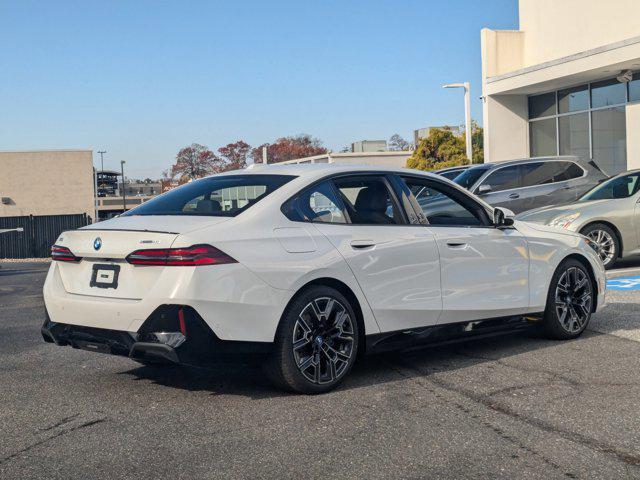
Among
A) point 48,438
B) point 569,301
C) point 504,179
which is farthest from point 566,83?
point 48,438

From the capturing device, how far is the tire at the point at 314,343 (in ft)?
18.0

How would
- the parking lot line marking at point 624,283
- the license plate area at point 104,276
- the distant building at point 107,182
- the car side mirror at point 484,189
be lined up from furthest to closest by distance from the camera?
1. the distant building at point 107,182
2. the car side mirror at point 484,189
3. the parking lot line marking at point 624,283
4. the license plate area at point 104,276

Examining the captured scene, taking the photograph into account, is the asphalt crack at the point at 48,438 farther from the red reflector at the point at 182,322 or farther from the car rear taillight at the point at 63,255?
the car rear taillight at the point at 63,255

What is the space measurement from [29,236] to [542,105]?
26.3 metres

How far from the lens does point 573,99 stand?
24500 mm

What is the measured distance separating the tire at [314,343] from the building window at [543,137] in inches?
832

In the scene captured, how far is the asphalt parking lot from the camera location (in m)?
4.23

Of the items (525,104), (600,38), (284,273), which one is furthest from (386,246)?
(525,104)

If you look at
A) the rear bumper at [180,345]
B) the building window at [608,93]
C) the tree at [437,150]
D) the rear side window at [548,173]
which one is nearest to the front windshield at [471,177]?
the rear side window at [548,173]

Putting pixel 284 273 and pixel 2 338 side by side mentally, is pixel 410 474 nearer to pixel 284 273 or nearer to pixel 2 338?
pixel 284 273

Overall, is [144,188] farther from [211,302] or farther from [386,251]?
[211,302]

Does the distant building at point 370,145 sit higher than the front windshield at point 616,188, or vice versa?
the distant building at point 370,145

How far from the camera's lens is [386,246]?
20.1 feet

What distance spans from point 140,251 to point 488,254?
2.91m
